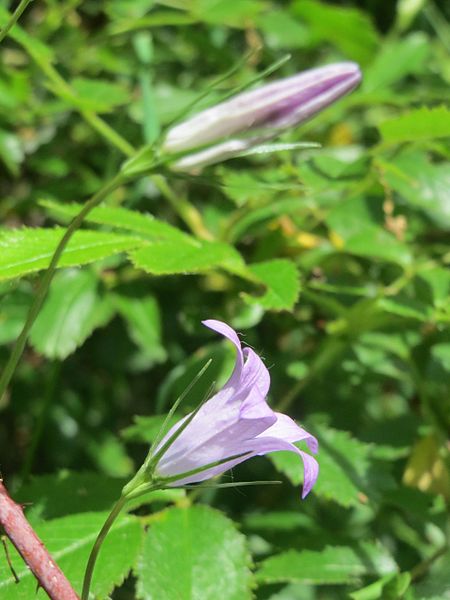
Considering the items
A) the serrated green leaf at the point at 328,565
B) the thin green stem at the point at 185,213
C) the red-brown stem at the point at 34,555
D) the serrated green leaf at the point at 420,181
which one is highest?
the red-brown stem at the point at 34,555

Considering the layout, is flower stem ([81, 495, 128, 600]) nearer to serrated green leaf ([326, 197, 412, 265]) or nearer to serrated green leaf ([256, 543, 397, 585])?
serrated green leaf ([256, 543, 397, 585])

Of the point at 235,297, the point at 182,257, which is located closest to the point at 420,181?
the point at 235,297

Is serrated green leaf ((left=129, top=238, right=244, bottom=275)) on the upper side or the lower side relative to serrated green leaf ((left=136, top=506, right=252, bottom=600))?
upper

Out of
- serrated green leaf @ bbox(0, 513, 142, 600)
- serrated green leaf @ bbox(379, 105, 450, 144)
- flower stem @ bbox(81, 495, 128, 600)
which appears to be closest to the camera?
flower stem @ bbox(81, 495, 128, 600)

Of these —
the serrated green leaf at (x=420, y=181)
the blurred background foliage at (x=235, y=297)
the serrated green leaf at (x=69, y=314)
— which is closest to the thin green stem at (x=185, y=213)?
the blurred background foliage at (x=235, y=297)

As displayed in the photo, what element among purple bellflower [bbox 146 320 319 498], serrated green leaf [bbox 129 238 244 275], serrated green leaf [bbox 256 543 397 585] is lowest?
serrated green leaf [bbox 256 543 397 585]

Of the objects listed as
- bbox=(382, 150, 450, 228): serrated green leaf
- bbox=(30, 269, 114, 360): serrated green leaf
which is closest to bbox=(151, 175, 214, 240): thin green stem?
bbox=(30, 269, 114, 360): serrated green leaf

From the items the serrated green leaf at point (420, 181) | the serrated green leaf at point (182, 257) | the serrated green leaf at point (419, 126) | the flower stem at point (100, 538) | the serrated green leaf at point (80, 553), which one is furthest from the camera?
the serrated green leaf at point (420, 181)

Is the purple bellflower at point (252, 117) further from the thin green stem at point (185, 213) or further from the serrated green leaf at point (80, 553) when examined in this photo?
the thin green stem at point (185, 213)
